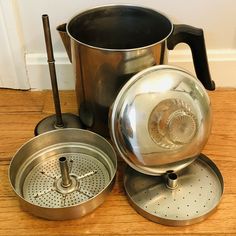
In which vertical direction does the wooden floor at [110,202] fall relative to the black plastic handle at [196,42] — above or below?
below

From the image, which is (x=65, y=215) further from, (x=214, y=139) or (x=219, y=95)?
(x=219, y=95)

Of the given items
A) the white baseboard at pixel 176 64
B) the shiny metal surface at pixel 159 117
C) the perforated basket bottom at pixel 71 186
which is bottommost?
the perforated basket bottom at pixel 71 186

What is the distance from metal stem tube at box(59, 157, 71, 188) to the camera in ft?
2.20

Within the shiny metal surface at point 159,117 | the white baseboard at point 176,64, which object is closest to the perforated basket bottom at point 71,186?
the shiny metal surface at point 159,117

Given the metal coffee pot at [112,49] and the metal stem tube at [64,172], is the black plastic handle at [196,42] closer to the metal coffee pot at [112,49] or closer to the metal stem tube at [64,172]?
the metal coffee pot at [112,49]

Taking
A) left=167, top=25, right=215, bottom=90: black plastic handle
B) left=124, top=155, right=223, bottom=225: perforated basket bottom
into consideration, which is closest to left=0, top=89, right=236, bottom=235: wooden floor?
left=124, top=155, right=223, bottom=225: perforated basket bottom

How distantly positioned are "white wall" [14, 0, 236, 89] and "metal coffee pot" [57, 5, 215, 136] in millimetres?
74

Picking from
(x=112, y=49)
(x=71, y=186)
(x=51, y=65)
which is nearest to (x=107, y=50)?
(x=112, y=49)

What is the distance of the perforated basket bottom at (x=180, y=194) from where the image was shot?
0.67 meters

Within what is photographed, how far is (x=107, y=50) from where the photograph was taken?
2.19 ft

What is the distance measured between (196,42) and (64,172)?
13.3 inches

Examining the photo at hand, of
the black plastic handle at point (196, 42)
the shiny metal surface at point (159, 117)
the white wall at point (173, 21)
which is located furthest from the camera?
the white wall at point (173, 21)

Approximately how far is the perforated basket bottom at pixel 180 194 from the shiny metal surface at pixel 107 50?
0.46 ft

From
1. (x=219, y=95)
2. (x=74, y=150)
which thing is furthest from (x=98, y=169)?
(x=219, y=95)
